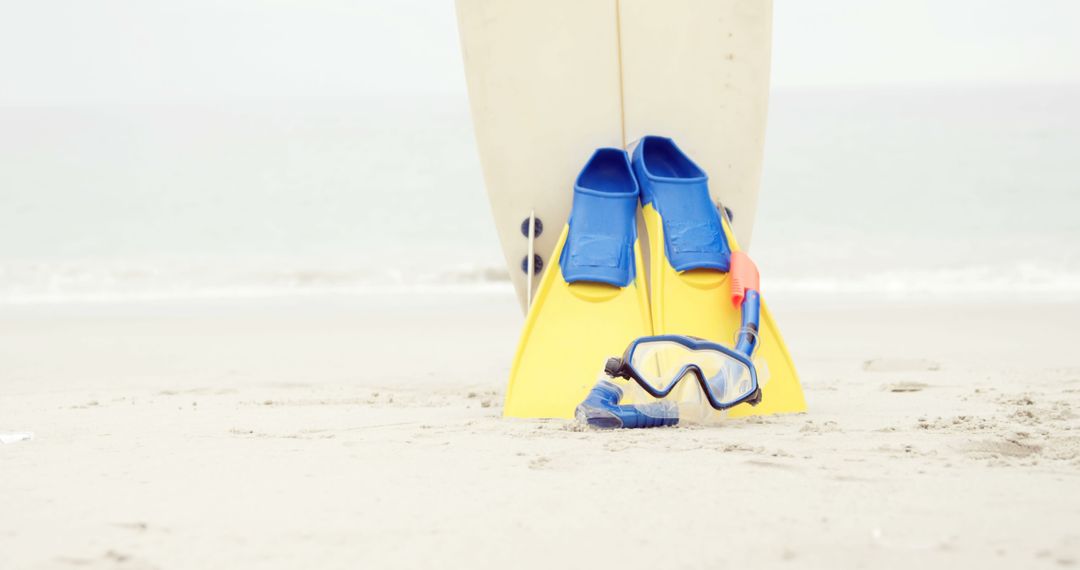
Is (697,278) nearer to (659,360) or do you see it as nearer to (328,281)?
(659,360)

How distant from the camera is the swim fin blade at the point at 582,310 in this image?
308 cm

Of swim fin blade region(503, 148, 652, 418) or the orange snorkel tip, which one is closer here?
swim fin blade region(503, 148, 652, 418)

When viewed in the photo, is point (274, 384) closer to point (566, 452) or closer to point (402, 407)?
point (402, 407)

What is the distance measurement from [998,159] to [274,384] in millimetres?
13685

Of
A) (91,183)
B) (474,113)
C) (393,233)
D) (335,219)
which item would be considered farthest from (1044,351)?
(91,183)

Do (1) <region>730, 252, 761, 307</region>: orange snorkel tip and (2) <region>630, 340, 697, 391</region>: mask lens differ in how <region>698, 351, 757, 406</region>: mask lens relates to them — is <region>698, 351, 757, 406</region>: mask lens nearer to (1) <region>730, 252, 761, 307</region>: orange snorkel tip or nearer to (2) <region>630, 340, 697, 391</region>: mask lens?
(2) <region>630, 340, 697, 391</region>: mask lens

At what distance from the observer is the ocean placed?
1045 cm

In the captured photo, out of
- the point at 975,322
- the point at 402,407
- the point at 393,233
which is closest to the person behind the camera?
the point at 402,407

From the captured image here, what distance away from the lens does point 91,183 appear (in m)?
15.4

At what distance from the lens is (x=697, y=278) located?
10.9 ft

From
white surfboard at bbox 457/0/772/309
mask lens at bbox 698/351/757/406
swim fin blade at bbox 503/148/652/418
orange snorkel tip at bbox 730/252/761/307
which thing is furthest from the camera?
white surfboard at bbox 457/0/772/309

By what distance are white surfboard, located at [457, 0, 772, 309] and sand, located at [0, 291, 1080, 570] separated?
0.85 meters

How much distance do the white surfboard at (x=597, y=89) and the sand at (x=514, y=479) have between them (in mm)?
854

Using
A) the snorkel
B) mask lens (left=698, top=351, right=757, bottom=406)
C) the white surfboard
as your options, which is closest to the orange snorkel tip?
the snorkel
